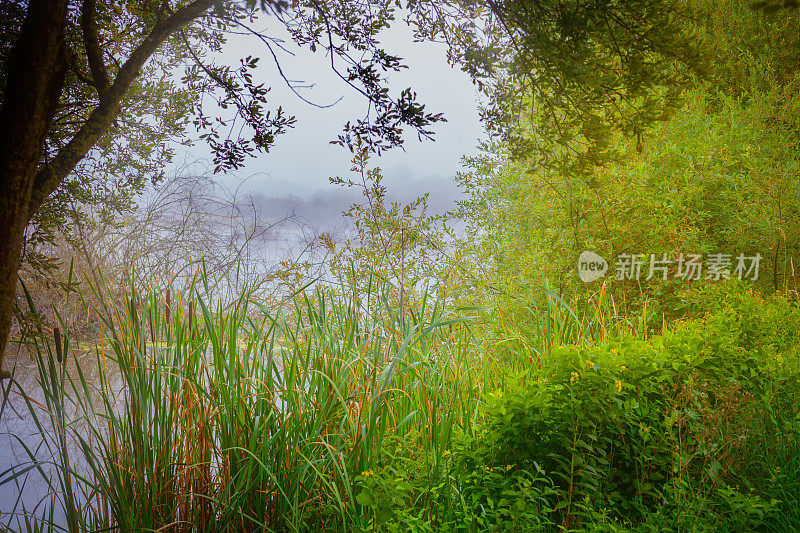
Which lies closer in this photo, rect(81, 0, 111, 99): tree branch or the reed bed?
the reed bed

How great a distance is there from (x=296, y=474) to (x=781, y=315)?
375cm

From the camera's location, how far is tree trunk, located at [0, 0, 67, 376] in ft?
6.92

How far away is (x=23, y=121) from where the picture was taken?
214 cm

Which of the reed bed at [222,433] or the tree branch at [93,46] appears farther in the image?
the tree branch at [93,46]

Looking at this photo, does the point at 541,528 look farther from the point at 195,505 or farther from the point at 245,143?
the point at 245,143

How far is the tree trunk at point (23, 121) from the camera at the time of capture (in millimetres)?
2109

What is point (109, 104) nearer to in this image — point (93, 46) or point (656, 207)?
point (93, 46)
